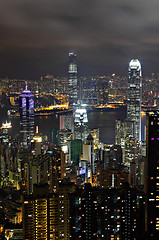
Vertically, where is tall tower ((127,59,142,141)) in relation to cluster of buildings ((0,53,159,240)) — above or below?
above

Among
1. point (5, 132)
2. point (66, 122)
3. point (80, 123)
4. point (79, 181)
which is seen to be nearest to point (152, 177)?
point (79, 181)

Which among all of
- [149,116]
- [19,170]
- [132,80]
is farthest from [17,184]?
[132,80]

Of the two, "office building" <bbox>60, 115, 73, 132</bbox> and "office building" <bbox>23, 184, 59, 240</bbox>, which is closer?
"office building" <bbox>23, 184, 59, 240</bbox>

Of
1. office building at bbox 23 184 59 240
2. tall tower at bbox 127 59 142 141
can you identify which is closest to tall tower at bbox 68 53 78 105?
tall tower at bbox 127 59 142 141

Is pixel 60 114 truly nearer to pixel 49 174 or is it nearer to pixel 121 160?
pixel 121 160

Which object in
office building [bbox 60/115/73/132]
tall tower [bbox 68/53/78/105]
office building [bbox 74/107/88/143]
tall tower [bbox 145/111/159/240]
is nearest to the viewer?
tall tower [bbox 145/111/159/240]

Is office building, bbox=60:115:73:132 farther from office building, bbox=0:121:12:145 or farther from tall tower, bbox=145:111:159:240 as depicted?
tall tower, bbox=145:111:159:240

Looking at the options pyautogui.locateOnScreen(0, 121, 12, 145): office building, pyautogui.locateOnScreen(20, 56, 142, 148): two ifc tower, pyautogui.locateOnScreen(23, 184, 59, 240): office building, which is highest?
pyautogui.locateOnScreen(20, 56, 142, 148): two ifc tower
